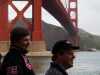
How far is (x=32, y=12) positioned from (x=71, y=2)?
28.8m

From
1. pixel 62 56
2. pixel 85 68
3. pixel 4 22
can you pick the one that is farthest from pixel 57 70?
pixel 85 68

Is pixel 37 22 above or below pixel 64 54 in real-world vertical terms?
below

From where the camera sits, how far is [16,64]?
4.43 metres

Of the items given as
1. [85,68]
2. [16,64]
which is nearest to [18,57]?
[16,64]

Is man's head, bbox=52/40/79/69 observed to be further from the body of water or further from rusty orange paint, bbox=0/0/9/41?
rusty orange paint, bbox=0/0/9/41

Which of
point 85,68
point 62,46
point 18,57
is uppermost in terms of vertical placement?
point 62,46

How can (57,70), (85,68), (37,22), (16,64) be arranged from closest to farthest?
(57,70), (16,64), (37,22), (85,68)

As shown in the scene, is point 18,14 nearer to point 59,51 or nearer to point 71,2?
point 59,51

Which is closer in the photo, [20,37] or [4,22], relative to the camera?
[20,37]

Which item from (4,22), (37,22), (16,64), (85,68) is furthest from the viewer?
(85,68)

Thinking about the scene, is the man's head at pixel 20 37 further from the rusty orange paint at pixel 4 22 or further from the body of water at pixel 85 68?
the rusty orange paint at pixel 4 22

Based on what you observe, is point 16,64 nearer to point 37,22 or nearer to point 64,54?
point 64,54

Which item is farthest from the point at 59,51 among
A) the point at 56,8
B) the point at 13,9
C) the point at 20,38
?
the point at 56,8

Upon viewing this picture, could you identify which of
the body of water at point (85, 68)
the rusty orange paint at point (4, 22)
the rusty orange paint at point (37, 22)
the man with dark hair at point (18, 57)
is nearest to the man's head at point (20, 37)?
the man with dark hair at point (18, 57)
